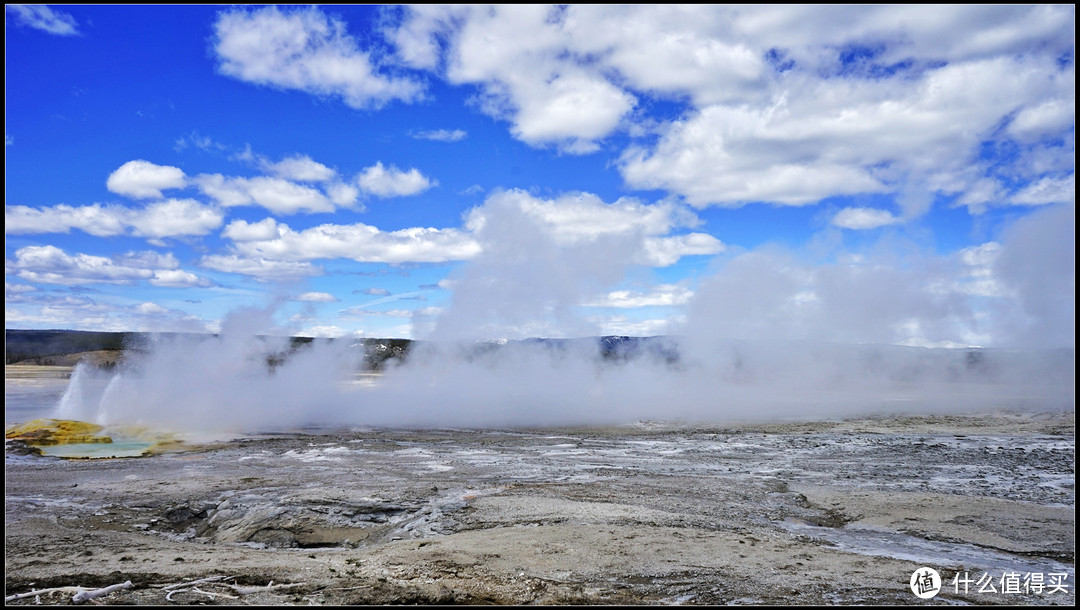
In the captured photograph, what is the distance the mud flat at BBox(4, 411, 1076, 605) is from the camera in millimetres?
5875

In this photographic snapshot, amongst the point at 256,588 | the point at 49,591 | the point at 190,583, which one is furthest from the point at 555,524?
the point at 49,591

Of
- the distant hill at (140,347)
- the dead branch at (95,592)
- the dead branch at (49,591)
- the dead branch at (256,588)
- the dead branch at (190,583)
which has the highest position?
the distant hill at (140,347)

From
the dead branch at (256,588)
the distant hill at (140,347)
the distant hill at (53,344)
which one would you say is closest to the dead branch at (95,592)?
the dead branch at (256,588)

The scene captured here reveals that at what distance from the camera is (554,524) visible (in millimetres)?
7973

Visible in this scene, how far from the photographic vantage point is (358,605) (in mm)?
5449

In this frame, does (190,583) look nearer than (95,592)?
No

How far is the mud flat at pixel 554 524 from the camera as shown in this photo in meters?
5.88

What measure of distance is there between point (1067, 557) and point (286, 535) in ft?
29.0

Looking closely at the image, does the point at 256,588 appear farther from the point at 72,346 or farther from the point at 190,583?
the point at 72,346

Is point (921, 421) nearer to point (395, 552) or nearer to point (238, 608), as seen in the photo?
point (395, 552)

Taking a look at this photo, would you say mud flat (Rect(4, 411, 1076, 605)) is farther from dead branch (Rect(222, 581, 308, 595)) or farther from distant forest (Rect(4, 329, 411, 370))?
distant forest (Rect(4, 329, 411, 370))

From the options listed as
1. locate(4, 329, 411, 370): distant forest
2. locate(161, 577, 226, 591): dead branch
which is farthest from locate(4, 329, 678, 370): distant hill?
locate(161, 577, 226, 591): dead branch

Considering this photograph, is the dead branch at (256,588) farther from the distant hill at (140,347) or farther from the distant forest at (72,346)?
the distant forest at (72,346)

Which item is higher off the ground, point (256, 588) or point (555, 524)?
point (555, 524)
